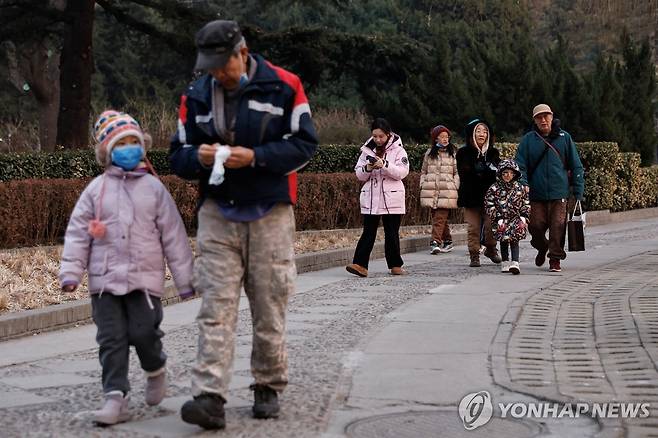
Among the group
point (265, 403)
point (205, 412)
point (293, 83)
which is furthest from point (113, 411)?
point (293, 83)

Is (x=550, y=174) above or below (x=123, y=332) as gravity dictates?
above

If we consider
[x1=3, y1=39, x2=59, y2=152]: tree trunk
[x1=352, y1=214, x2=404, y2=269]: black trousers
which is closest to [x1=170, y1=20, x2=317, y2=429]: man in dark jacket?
[x1=352, y1=214, x2=404, y2=269]: black trousers

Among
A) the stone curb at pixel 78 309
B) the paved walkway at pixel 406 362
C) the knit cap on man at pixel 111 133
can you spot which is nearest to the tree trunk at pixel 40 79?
the stone curb at pixel 78 309

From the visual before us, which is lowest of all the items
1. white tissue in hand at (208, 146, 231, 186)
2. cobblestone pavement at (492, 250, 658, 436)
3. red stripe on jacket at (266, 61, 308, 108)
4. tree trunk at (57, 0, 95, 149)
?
cobblestone pavement at (492, 250, 658, 436)

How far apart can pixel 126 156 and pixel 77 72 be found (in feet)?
74.7

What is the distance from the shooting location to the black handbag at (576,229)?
14609 millimetres

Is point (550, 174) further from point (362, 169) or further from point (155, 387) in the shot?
point (155, 387)

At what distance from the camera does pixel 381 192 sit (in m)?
14.3

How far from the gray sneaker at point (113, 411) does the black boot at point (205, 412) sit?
393 mm

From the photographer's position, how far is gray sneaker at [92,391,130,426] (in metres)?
6.21

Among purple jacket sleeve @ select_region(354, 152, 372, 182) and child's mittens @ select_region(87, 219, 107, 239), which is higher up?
purple jacket sleeve @ select_region(354, 152, 372, 182)

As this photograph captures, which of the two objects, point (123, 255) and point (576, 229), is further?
point (576, 229)

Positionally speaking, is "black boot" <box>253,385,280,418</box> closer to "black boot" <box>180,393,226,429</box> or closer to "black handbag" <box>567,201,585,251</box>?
"black boot" <box>180,393,226,429</box>

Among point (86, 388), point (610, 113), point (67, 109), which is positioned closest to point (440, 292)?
point (86, 388)
